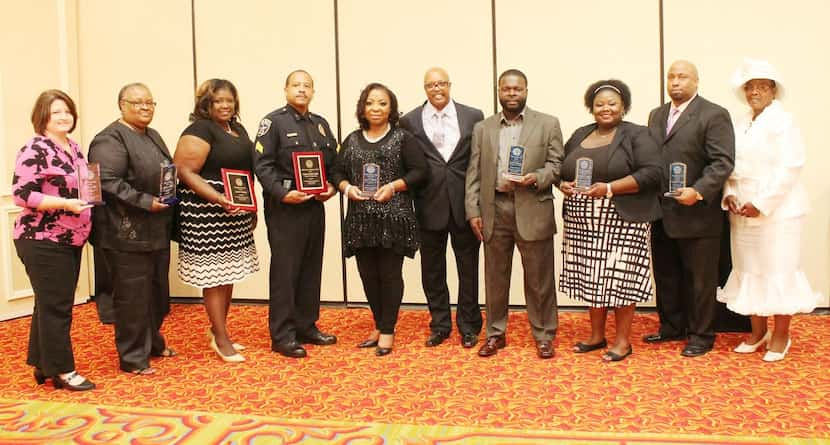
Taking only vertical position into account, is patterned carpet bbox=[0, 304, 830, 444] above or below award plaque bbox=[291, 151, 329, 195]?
below

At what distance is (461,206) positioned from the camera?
4.16m

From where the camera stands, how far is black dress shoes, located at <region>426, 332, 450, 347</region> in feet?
13.9

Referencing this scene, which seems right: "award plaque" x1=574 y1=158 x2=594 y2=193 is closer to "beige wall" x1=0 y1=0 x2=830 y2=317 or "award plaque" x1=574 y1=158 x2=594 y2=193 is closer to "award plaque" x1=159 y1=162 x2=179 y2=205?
"beige wall" x1=0 y1=0 x2=830 y2=317

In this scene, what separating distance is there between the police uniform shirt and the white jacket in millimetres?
2232

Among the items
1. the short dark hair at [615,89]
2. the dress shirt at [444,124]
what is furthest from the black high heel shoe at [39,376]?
the short dark hair at [615,89]

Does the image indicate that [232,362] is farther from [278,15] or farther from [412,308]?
[278,15]

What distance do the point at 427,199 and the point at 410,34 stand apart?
1763 mm

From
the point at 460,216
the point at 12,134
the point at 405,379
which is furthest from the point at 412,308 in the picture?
the point at 12,134

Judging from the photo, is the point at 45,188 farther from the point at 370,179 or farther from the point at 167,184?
the point at 370,179

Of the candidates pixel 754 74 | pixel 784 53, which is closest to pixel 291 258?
pixel 754 74

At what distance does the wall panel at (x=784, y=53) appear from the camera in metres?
4.88

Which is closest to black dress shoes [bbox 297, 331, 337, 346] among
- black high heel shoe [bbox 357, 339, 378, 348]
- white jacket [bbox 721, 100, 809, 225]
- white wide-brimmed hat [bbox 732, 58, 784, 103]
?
black high heel shoe [bbox 357, 339, 378, 348]

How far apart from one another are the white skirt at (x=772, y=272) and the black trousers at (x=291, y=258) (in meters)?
2.32

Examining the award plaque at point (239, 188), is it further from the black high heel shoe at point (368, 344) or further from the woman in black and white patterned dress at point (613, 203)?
the woman in black and white patterned dress at point (613, 203)
